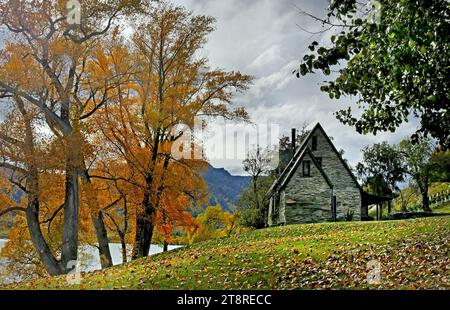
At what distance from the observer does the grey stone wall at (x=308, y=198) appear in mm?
39469

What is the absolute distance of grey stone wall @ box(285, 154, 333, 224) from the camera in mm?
39469

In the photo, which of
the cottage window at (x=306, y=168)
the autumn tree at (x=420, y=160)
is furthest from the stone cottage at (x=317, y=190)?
the autumn tree at (x=420, y=160)

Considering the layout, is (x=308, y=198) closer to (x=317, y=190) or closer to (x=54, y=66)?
(x=317, y=190)

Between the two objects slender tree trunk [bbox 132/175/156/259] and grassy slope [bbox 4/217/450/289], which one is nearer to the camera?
grassy slope [bbox 4/217/450/289]

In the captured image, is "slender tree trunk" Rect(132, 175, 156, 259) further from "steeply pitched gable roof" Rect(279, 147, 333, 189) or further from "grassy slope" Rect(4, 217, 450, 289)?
"steeply pitched gable roof" Rect(279, 147, 333, 189)

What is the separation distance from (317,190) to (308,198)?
1.03m

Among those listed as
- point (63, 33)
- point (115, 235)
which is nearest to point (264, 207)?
point (115, 235)

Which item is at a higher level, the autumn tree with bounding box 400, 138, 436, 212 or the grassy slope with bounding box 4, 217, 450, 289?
the autumn tree with bounding box 400, 138, 436, 212

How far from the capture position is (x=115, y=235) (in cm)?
3347

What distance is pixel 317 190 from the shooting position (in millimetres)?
39938

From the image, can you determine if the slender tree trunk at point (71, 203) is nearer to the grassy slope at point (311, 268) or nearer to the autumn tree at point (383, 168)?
the grassy slope at point (311, 268)

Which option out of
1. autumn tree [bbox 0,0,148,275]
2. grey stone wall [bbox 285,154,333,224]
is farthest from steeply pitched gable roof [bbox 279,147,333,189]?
autumn tree [bbox 0,0,148,275]

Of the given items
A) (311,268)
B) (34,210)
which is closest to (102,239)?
(34,210)

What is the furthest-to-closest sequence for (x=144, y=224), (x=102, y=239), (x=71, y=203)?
(x=144, y=224), (x=102, y=239), (x=71, y=203)
